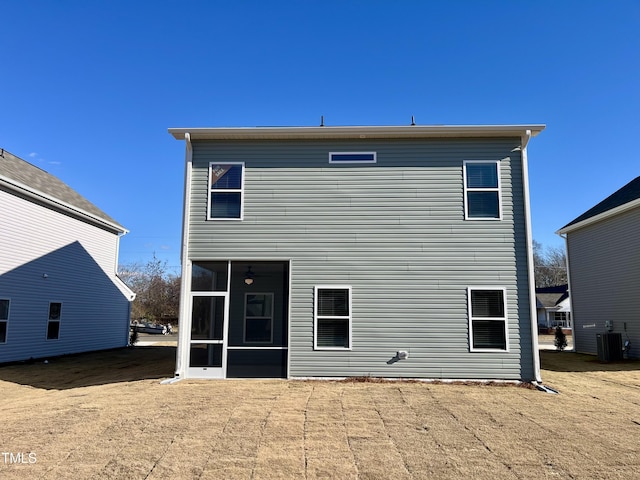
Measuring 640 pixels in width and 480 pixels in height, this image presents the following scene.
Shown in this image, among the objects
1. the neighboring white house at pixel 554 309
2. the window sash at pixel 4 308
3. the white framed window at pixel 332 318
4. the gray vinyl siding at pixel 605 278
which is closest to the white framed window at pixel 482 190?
the white framed window at pixel 332 318

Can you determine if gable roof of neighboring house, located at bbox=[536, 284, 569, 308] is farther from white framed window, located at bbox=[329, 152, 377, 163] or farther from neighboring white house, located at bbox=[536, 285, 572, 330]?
white framed window, located at bbox=[329, 152, 377, 163]

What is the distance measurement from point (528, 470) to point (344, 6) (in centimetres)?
1117

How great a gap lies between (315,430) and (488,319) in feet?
17.0

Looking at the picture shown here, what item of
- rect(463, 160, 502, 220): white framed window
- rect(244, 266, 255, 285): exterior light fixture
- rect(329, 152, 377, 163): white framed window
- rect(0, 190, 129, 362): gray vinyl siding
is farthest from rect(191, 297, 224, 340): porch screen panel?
rect(0, 190, 129, 362): gray vinyl siding

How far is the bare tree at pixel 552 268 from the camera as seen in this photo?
51.5 metres

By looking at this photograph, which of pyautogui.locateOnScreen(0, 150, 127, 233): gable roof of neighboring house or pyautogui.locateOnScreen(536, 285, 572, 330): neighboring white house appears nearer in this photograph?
pyautogui.locateOnScreen(0, 150, 127, 233): gable roof of neighboring house

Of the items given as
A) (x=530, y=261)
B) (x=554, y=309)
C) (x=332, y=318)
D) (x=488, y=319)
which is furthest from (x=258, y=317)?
(x=554, y=309)

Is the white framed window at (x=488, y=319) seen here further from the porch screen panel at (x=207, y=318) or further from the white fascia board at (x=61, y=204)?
the white fascia board at (x=61, y=204)

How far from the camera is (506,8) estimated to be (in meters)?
10.5

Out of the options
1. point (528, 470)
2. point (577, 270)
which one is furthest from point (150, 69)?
point (577, 270)

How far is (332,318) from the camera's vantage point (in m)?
9.48

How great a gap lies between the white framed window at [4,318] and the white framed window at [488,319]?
1276cm

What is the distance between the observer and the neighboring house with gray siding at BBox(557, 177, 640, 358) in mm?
13688

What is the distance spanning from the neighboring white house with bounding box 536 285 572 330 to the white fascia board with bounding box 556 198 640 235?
20.0 m
